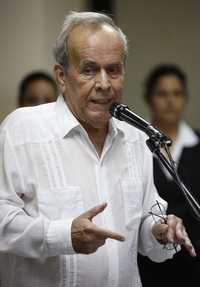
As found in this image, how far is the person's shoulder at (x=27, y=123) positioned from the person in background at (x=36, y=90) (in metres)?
1.44

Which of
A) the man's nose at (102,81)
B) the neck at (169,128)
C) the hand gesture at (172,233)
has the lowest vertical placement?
the neck at (169,128)

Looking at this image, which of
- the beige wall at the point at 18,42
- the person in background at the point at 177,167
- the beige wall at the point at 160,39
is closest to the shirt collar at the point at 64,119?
the person in background at the point at 177,167

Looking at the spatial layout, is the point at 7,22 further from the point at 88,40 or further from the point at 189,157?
the point at 88,40

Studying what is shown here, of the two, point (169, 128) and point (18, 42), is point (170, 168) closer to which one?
point (169, 128)

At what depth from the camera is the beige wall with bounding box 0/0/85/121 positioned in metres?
4.05

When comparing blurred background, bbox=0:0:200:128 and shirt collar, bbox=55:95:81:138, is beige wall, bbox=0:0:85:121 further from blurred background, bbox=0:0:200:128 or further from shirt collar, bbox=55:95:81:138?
shirt collar, bbox=55:95:81:138

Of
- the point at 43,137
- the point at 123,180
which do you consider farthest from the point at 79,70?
the point at 123,180

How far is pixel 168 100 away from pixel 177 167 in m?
0.63

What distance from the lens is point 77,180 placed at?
2219 millimetres

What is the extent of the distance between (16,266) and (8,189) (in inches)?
9.5

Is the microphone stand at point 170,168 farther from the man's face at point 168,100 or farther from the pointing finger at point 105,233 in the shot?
the man's face at point 168,100

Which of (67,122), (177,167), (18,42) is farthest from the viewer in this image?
(18,42)

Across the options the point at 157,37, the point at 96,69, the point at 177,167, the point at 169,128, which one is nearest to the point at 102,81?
the point at 96,69

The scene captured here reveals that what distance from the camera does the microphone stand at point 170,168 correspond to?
6.17 feet
